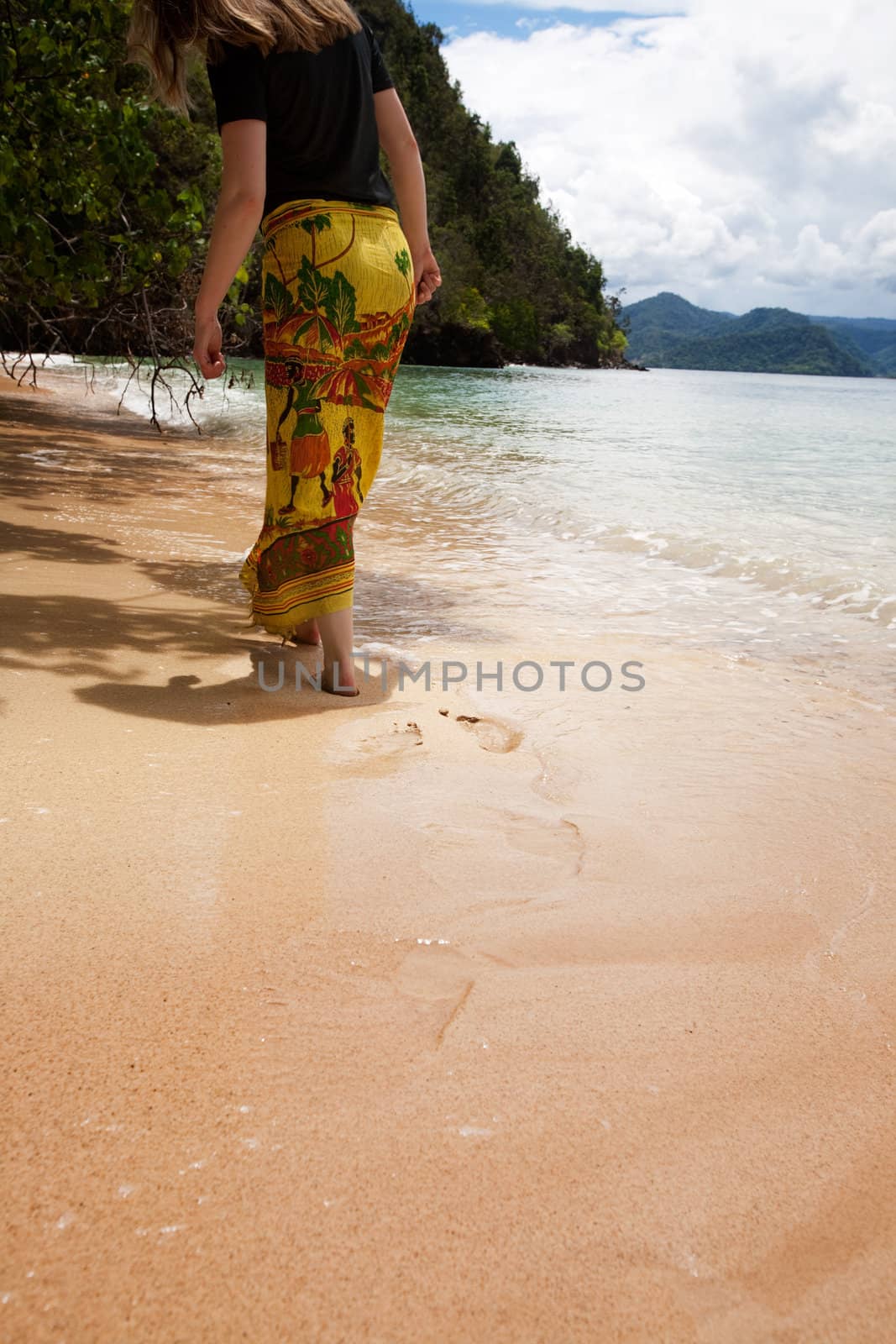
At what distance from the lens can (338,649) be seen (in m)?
3.00

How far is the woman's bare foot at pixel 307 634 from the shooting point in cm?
337

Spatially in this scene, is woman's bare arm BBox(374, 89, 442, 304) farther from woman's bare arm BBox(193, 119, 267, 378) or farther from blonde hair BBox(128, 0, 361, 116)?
woman's bare arm BBox(193, 119, 267, 378)

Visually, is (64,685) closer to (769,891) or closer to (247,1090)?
(247,1090)

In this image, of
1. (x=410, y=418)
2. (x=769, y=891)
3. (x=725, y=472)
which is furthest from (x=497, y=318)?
(x=769, y=891)

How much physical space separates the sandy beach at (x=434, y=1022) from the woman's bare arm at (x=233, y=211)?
108 centimetres

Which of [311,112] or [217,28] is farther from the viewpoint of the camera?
[311,112]

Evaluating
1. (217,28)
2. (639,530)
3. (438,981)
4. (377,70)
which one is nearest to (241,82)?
(217,28)

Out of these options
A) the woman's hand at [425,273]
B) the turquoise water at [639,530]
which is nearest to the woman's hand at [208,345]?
the woman's hand at [425,273]

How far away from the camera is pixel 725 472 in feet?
36.1

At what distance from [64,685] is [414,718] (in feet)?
3.08

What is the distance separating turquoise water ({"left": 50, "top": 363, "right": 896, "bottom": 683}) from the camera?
4.39m

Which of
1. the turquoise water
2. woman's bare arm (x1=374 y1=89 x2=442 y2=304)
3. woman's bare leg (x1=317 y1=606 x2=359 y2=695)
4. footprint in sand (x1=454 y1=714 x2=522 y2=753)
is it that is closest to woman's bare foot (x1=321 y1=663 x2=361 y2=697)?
woman's bare leg (x1=317 y1=606 x2=359 y2=695)

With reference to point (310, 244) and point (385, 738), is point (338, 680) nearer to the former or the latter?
point (385, 738)

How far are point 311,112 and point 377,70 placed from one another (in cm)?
39
